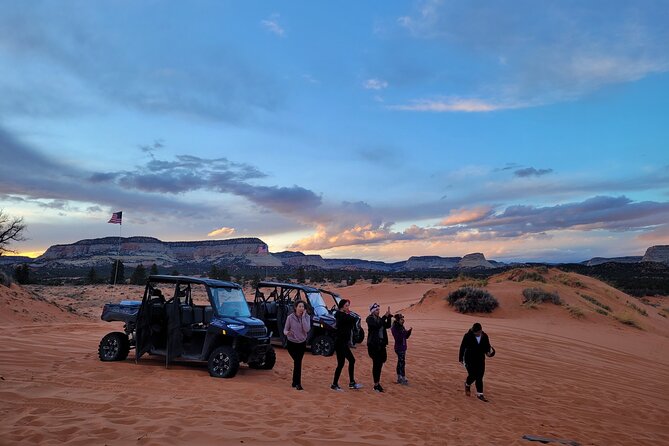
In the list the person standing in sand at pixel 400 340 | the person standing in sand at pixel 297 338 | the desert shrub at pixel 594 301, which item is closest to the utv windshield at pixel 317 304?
the person standing in sand at pixel 400 340

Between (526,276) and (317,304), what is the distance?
83.5 feet

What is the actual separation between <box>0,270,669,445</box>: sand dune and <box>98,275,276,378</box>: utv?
0.39m

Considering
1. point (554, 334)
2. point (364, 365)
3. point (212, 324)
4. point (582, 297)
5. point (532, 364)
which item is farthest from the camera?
point (582, 297)

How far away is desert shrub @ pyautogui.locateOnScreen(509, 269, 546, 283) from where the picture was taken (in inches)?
1353

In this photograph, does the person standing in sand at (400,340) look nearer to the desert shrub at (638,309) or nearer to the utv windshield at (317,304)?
the utv windshield at (317,304)

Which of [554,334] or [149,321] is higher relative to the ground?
[149,321]

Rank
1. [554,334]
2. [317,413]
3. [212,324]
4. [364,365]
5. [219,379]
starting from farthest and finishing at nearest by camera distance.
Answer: [554,334], [364,365], [212,324], [219,379], [317,413]

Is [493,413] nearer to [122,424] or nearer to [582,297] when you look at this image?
[122,424]

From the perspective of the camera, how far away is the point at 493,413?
340 inches

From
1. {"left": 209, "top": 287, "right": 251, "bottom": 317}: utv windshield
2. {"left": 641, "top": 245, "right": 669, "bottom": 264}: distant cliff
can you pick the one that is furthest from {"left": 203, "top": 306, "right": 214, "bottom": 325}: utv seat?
{"left": 641, "top": 245, "right": 669, "bottom": 264}: distant cliff

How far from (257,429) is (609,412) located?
25.1ft

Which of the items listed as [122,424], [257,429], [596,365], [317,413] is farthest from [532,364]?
[122,424]

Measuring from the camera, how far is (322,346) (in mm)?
14031

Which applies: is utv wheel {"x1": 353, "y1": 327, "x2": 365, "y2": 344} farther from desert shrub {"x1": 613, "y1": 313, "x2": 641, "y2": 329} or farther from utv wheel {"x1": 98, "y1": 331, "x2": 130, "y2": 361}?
desert shrub {"x1": 613, "y1": 313, "x2": 641, "y2": 329}
